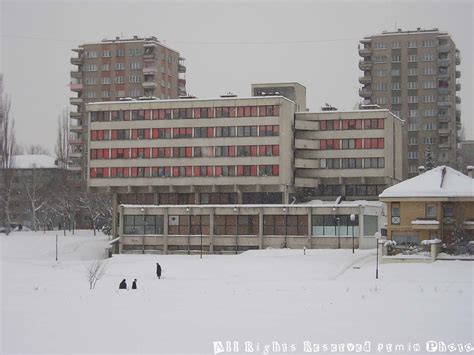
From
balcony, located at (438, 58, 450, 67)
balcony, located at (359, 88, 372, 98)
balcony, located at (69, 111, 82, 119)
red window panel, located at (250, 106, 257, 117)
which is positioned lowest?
red window panel, located at (250, 106, 257, 117)

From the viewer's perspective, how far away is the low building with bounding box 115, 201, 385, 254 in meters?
88.0

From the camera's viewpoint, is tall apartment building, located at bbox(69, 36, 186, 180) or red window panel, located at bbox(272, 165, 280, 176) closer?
red window panel, located at bbox(272, 165, 280, 176)

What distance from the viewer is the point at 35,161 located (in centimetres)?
16288

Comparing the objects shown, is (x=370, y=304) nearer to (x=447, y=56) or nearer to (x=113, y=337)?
(x=113, y=337)

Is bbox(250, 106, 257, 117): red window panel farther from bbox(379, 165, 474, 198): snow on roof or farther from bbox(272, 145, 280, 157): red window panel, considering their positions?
bbox(379, 165, 474, 198): snow on roof

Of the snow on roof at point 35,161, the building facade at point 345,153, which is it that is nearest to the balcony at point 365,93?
the building facade at point 345,153

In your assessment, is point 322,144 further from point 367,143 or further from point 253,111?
point 253,111

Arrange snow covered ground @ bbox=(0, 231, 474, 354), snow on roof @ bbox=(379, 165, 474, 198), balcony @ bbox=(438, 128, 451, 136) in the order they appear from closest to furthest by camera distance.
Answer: snow covered ground @ bbox=(0, 231, 474, 354) → snow on roof @ bbox=(379, 165, 474, 198) → balcony @ bbox=(438, 128, 451, 136)

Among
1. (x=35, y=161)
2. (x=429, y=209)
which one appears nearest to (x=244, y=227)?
(x=429, y=209)

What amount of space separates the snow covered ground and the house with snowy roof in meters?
4.65

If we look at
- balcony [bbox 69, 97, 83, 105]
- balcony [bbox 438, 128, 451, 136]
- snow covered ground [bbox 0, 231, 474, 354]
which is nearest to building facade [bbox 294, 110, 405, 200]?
snow covered ground [bbox 0, 231, 474, 354]

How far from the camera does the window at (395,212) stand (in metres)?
74.9

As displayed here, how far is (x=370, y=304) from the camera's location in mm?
45156

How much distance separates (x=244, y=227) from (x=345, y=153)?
1867cm
